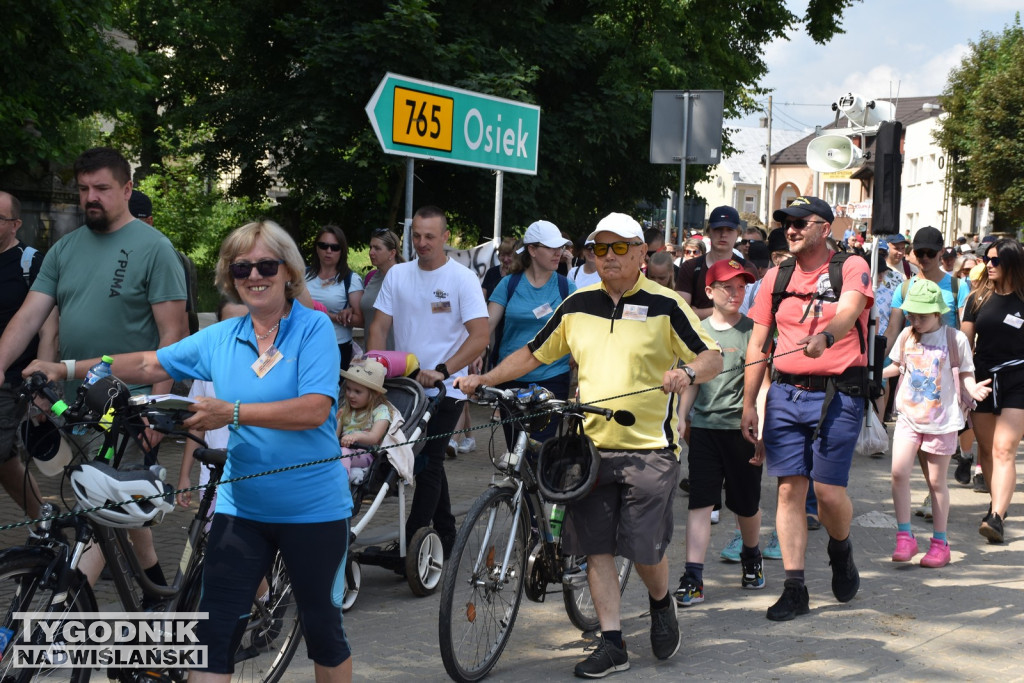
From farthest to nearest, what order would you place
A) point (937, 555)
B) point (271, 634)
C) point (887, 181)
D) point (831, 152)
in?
point (831, 152)
point (887, 181)
point (937, 555)
point (271, 634)

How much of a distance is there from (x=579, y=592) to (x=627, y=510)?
2.71ft

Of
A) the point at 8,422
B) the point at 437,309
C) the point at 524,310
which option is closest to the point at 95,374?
the point at 8,422

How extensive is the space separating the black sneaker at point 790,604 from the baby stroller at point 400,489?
179 cm

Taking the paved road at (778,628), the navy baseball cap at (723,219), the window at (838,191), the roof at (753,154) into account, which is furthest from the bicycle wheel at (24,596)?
the roof at (753,154)

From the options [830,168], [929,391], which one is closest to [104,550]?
[929,391]

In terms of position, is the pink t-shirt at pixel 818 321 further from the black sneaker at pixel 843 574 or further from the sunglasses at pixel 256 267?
the sunglasses at pixel 256 267

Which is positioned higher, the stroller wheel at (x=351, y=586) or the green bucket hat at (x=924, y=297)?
the green bucket hat at (x=924, y=297)

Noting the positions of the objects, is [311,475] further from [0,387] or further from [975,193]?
[975,193]

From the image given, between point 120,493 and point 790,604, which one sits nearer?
point 120,493

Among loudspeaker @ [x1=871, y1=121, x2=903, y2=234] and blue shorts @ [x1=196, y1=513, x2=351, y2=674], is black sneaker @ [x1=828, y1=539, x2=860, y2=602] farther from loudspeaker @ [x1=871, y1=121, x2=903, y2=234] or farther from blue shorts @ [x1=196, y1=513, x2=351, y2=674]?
loudspeaker @ [x1=871, y1=121, x2=903, y2=234]

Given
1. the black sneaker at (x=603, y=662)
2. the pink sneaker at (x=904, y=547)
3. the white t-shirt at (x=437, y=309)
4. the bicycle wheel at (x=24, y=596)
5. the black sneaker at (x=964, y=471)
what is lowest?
the black sneaker at (x=603, y=662)

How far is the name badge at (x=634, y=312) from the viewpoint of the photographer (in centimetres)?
511

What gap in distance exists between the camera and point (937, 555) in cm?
751

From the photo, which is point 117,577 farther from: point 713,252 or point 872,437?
point 713,252
